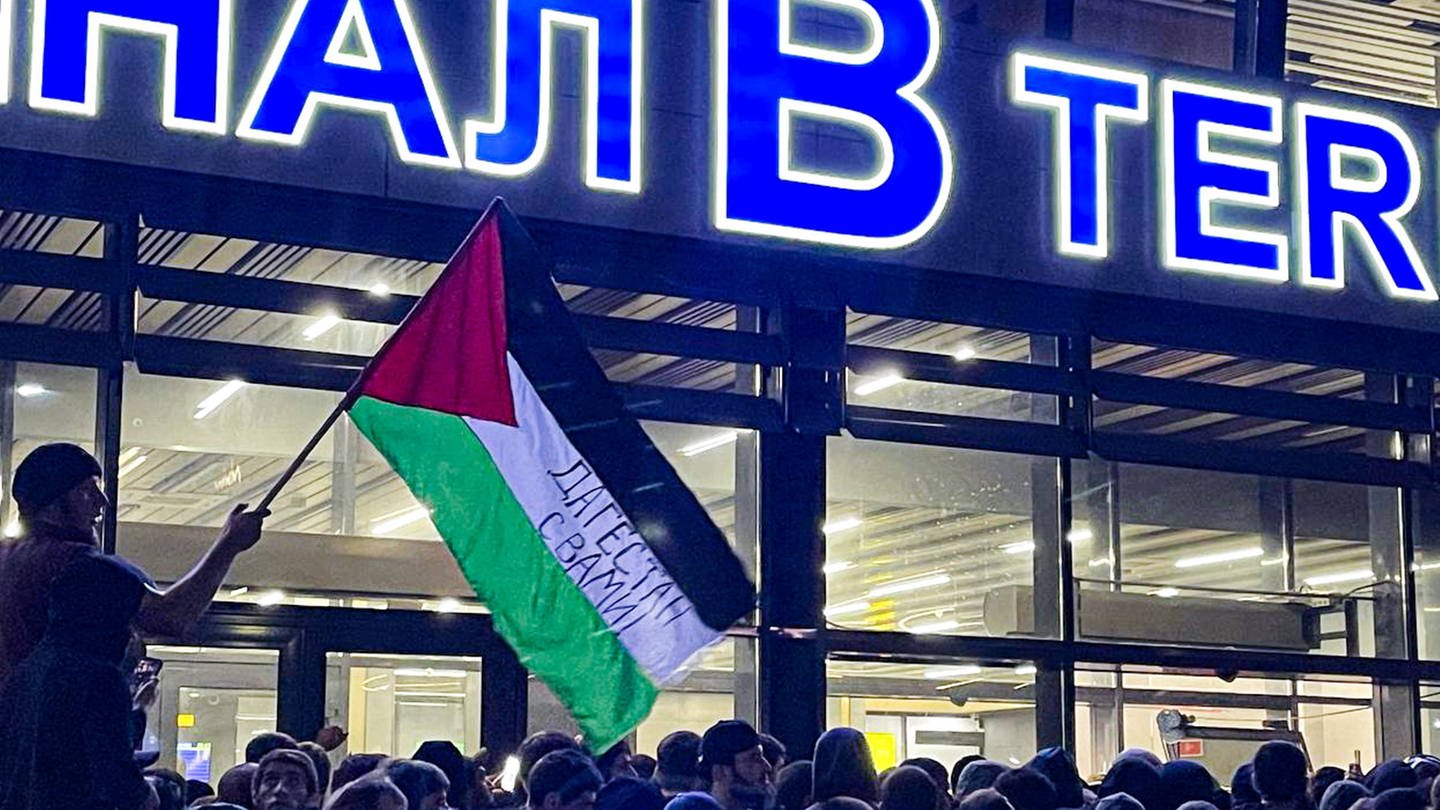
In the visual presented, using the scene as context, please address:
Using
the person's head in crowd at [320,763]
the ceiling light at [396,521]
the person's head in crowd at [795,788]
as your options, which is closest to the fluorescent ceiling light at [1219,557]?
the ceiling light at [396,521]

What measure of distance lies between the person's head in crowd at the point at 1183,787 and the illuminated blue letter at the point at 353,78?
4.82m

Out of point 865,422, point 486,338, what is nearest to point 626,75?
point 865,422

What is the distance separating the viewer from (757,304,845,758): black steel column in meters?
11.2

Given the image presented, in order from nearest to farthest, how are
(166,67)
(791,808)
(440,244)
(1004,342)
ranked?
(791,808)
(166,67)
(440,244)
(1004,342)

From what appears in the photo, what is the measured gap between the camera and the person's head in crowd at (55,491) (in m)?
4.80

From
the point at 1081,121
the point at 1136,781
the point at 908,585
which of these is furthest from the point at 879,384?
the point at 1136,781

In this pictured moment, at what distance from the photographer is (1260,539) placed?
12742 mm

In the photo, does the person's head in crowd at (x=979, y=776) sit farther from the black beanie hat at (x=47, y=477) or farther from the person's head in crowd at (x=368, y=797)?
the black beanie hat at (x=47, y=477)

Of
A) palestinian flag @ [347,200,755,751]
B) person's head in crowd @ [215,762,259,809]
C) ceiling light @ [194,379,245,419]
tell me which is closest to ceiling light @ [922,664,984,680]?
ceiling light @ [194,379,245,419]

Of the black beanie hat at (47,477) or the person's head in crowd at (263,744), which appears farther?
the person's head in crowd at (263,744)

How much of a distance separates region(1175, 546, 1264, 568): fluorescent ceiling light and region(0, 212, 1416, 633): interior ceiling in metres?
0.04

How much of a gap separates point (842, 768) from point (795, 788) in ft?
3.50

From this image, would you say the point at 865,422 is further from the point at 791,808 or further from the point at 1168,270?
the point at 791,808

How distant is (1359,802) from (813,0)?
6.12 meters
